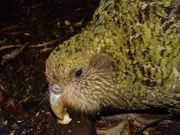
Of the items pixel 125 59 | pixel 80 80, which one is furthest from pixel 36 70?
pixel 125 59

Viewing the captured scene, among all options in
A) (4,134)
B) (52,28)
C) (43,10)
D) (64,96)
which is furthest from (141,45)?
(43,10)

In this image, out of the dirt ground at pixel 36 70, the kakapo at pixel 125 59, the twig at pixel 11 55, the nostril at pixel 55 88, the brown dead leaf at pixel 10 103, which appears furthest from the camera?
the twig at pixel 11 55

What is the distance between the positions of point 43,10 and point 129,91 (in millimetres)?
3120

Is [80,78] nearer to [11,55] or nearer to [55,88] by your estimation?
[55,88]

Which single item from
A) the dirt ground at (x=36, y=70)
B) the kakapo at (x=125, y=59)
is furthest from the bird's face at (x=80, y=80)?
the dirt ground at (x=36, y=70)

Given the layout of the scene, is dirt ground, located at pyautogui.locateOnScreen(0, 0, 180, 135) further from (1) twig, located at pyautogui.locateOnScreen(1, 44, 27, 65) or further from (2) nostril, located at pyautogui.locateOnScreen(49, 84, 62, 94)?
(2) nostril, located at pyautogui.locateOnScreen(49, 84, 62, 94)

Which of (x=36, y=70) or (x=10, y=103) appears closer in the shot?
(x=10, y=103)

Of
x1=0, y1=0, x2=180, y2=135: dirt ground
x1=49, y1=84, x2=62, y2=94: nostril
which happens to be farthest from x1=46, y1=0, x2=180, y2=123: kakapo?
x1=0, y1=0, x2=180, y2=135: dirt ground

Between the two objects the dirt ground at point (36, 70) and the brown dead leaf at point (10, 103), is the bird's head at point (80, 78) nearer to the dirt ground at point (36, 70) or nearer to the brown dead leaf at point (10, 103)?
the dirt ground at point (36, 70)

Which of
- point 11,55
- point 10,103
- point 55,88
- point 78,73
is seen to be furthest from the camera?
point 11,55

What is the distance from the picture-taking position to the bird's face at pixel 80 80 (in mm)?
2307

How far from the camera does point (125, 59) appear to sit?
240 centimetres

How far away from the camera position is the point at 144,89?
2438mm

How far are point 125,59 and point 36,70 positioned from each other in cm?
199
